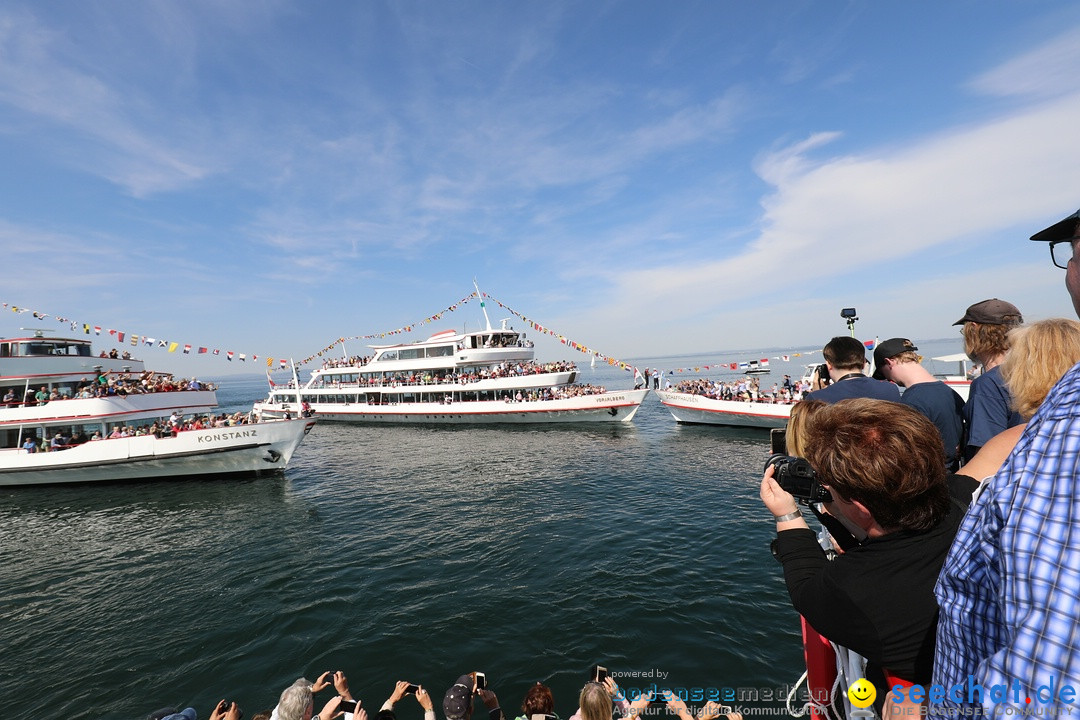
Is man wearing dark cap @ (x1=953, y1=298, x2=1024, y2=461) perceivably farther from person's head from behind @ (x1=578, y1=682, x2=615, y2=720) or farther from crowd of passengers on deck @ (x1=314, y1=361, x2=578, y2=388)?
crowd of passengers on deck @ (x1=314, y1=361, x2=578, y2=388)

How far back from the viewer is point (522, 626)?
25.1 feet

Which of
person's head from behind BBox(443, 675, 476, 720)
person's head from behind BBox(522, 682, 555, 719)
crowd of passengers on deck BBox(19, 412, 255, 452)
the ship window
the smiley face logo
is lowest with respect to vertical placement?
person's head from behind BBox(522, 682, 555, 719)

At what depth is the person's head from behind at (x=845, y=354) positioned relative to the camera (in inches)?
157

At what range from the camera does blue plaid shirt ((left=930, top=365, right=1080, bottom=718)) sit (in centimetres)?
86

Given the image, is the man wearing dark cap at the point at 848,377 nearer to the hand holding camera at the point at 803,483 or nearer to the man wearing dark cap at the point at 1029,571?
the hand holding camera at the point at 803,483

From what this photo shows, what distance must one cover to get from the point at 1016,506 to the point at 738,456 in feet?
72.3

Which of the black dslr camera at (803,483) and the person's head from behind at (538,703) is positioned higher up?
the black dslr camera at (803,483)

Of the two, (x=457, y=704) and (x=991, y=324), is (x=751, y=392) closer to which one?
(x=991, y=324)

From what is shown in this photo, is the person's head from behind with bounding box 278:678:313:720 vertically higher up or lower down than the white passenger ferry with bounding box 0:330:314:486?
lower down

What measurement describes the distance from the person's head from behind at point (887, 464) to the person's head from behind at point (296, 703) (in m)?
5.41

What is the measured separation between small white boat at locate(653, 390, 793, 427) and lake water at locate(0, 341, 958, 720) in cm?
969

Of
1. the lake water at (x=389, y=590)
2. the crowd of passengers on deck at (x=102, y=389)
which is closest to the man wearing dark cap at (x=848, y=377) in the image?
the lake water at (x=389, y=590)

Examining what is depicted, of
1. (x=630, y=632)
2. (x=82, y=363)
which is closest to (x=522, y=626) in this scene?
(x=630, y=632)

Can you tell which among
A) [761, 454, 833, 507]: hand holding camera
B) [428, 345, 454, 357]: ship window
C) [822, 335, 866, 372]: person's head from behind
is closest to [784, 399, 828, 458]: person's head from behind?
[761, 454, 833, 507]: hand holding camera
